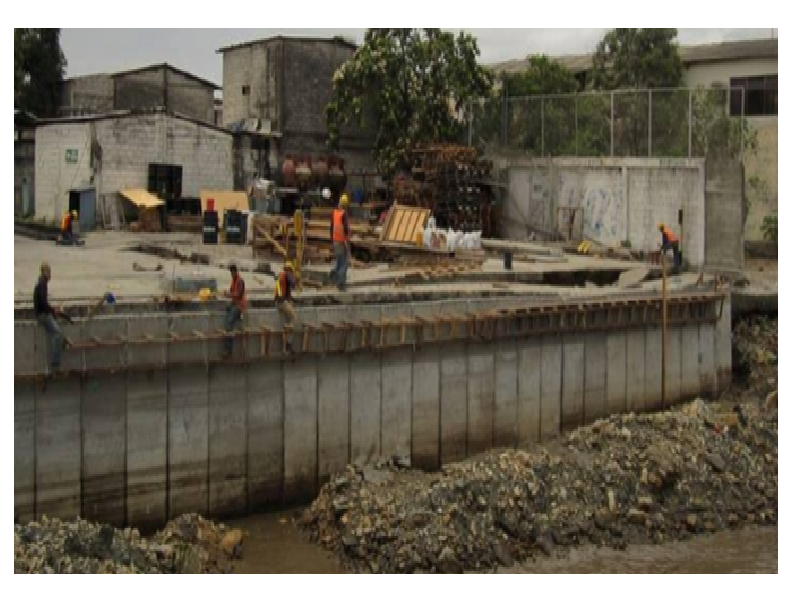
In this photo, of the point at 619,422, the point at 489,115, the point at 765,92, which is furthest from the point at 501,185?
the point at 619,422

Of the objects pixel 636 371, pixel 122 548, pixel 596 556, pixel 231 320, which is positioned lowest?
pixel 596 556

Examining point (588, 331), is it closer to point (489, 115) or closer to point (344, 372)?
point (344, 372)

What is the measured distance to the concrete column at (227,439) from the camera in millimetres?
16438

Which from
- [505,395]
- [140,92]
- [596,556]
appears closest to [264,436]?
[505,395]

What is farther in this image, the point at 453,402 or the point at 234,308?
the point at 453,402

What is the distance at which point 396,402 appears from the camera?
18688 millimetres

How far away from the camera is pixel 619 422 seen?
805 inches

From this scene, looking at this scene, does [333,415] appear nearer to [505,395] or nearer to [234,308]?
[234,308]

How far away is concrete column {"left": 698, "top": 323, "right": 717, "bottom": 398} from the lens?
24.4 metres

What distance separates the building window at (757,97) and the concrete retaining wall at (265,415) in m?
22.0

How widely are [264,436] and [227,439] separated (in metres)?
0.67

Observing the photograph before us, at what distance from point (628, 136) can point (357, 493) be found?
20.0m

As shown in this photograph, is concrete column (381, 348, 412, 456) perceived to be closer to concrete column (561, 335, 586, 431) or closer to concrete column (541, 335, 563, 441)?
concrete column (541, 335, 563, 441)

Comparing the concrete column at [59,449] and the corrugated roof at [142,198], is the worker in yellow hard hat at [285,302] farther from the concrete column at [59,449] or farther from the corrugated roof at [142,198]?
the corrugated roof at [142,198]
